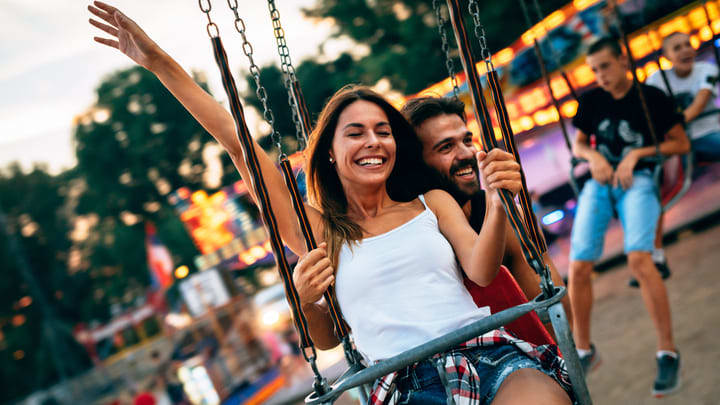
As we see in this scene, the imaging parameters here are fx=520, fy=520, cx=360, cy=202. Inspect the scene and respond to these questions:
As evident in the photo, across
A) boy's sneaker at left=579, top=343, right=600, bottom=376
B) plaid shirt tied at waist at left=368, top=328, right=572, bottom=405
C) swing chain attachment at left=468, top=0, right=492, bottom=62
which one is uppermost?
swing chain attachment at left=468, top=0, right=492, bottom=62

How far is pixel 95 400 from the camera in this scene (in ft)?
60.7

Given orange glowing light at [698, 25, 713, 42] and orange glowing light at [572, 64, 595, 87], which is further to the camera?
orange glowing light at [572, 64, 595, 87]

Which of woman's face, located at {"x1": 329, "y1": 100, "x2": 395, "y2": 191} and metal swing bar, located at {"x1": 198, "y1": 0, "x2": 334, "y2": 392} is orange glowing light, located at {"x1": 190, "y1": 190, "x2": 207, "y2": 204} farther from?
metal swing bar, located at {"x1": 198, "y1": 0, "x2": 334, "y2": 392}

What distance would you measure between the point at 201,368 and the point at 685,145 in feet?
27.0

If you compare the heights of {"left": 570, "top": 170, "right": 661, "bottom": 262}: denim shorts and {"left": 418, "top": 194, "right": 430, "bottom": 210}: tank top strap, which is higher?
{"left": 418, "top": 194, "right": 430, "bottom": 210}: tank top strap

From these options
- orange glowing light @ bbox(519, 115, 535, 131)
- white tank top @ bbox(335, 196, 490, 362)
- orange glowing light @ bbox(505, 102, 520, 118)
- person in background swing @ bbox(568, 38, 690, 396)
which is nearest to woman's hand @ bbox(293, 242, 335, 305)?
white tank top @ bbox(335, 196, 490, 362)

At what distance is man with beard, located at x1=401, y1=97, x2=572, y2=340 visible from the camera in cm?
187

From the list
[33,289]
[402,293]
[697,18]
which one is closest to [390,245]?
[402,293]

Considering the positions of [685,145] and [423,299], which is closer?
[423,299]

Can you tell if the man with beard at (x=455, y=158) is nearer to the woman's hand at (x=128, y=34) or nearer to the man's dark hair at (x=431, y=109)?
the man's dark hair at (x=431, y=109)

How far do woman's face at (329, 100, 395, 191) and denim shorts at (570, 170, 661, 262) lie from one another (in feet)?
5.53

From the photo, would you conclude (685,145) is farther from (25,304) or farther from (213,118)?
(25,304)

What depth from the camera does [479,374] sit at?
4.73 feet

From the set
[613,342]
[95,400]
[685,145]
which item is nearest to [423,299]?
[685,145]
